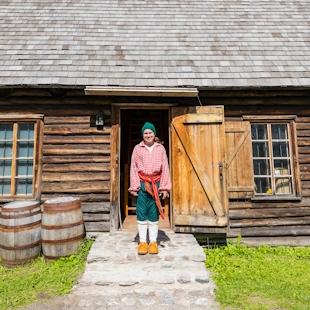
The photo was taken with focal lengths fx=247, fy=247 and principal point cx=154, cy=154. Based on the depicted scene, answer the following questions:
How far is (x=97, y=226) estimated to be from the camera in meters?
4.64

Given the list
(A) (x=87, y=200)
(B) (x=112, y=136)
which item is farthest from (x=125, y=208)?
(B) (x=112, y=136)

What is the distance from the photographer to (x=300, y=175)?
491cm

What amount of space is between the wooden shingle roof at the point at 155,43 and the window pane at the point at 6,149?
Answer: 46.3 inches

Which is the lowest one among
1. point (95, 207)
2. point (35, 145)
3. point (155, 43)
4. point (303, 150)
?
point (95, 207)

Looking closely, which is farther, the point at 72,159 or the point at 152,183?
the point at 72,159

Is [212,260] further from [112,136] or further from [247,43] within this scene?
[247,43]

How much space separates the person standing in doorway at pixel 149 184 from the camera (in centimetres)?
367

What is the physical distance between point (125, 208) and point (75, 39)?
13.6 feet

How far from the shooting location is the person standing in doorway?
3.67 meters

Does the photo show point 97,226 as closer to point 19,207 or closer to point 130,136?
point 19,207

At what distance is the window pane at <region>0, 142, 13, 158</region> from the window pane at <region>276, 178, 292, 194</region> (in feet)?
17.6

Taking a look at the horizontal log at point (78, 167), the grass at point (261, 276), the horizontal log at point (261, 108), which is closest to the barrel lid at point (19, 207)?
the horizontal log at point (78, 167)

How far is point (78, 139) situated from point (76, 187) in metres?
0.93

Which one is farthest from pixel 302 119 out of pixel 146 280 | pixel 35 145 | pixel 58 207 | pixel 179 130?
pixel 35 145
